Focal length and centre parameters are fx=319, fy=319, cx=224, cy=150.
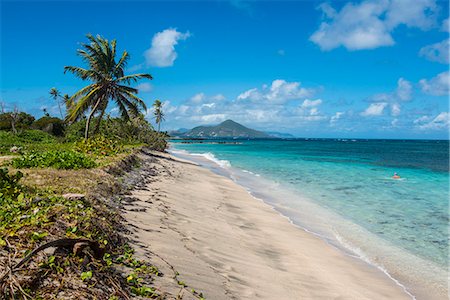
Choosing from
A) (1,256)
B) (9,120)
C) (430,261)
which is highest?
(9,120)

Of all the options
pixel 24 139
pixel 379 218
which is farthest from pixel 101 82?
pixel 379 218

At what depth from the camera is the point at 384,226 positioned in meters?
12.0

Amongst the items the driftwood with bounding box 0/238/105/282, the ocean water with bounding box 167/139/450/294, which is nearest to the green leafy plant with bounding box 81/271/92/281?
the driftwood with bounding box 0/238/105/282

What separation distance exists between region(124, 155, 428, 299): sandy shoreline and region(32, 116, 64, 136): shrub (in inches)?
1352

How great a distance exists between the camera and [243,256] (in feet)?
22.4

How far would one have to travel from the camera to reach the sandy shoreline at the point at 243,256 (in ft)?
17.1

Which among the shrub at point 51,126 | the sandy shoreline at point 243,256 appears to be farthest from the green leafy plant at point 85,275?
the shrub at point 51,126

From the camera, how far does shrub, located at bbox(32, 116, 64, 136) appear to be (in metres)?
39.5

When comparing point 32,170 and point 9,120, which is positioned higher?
point 9,120

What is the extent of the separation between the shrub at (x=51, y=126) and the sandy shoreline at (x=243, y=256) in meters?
34.3

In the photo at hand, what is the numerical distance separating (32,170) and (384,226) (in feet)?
40.3

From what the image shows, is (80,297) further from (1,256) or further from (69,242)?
(1,256)

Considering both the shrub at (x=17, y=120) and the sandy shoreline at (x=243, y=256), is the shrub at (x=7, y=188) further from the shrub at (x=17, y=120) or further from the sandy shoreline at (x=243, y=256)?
the shrub at (x=17, y=120)

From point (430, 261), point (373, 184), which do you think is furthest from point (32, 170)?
point (373, 184)
